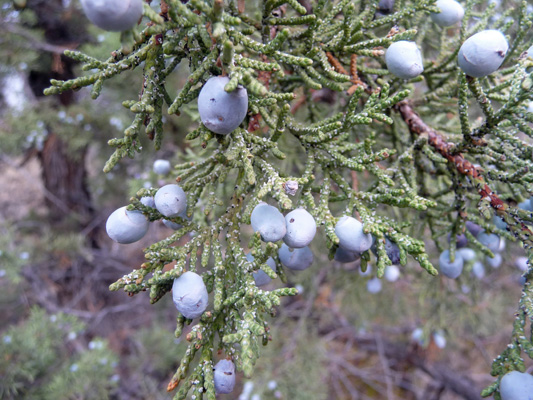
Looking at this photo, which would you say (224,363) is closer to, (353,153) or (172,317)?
(353,153)

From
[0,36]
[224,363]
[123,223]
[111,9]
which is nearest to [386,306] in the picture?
[224,363]

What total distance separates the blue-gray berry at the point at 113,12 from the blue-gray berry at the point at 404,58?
72cm

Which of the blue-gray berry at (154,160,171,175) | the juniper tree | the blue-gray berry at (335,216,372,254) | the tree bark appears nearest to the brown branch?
the juniper tree

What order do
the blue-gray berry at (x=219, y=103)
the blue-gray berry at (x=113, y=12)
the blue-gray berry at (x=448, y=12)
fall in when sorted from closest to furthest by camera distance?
the blue-gray berry at (x=113, y=12)
the blue-gray berry at (x=219, y=103)
the blue-gray berry at (x=448, y=12)

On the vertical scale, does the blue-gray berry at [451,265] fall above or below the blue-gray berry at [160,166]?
above

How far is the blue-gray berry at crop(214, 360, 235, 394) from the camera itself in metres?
0.95

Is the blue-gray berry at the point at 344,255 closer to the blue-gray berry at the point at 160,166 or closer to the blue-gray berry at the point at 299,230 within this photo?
the blue-gray berry at the point at 299,230

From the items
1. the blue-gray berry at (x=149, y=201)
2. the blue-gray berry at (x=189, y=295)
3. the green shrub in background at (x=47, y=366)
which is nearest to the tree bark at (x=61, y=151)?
the green shrub in background at (x=47, y=366)

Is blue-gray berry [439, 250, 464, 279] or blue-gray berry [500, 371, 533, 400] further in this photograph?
blue-gray berry [439, 250, 464, 279]

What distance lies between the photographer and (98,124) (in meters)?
3.28

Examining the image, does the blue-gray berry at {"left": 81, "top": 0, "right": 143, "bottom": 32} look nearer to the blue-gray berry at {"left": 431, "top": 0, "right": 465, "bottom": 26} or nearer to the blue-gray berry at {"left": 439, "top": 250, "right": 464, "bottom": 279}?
the blue-gray berry at {"left": 431, "top": 0, "right": 465, "bottom": 26}

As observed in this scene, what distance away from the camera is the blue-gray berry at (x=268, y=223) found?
0.88 m

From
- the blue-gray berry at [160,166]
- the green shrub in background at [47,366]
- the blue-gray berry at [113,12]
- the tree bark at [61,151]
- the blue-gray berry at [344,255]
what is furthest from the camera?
the tree bark at [61,151]

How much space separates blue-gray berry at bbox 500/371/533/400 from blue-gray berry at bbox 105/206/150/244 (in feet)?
3.61
